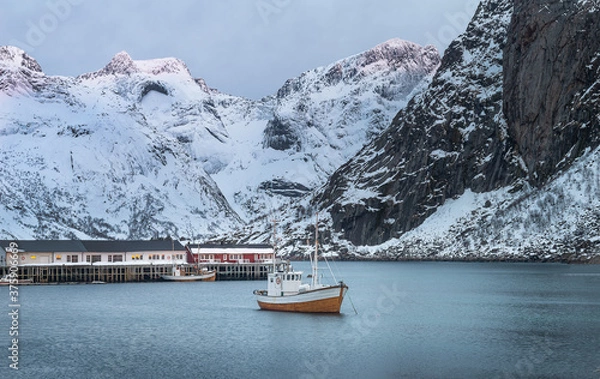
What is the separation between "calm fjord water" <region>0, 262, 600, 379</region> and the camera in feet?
231

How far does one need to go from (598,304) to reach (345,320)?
41.9 meters

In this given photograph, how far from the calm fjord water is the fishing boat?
2.15 meters

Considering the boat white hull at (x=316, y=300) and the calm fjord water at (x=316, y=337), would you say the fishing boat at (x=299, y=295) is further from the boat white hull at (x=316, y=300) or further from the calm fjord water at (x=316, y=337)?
the calm fjord water at (x=316, y=337)

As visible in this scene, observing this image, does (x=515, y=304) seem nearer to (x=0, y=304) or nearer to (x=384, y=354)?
(x=384, y=354)

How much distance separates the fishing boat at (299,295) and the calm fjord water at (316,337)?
2.15m

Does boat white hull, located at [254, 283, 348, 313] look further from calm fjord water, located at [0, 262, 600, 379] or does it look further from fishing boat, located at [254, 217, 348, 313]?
calm fjord water, located at [0, 262, 600, 379]

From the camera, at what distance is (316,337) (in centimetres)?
8875

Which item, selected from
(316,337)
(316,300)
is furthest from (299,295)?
(316,337)

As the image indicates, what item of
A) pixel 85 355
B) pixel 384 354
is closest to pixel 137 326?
pixel 85 355

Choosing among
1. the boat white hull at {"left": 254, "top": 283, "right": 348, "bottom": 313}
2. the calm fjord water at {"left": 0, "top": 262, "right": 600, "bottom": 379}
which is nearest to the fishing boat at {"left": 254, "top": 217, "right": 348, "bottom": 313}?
the boat white hull at {"left": 254, "top": 283, "right": 348, "bottom": 313}

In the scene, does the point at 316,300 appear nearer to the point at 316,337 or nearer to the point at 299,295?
the point at 299,295

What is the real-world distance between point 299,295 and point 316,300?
2.65 metres

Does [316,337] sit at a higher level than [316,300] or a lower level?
lower

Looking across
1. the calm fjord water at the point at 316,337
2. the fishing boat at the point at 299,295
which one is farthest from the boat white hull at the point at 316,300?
the calm fjord water at the point at 316,337
